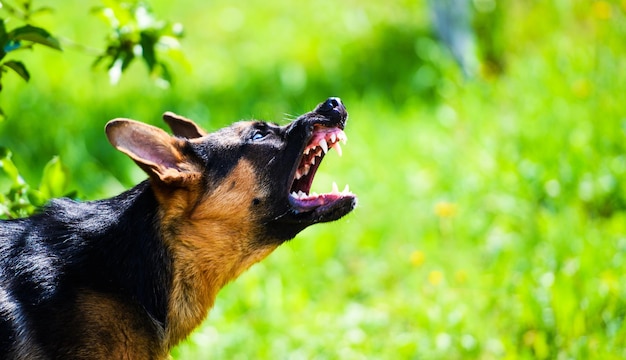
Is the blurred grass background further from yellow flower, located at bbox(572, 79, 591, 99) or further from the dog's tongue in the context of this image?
the dog's tongue

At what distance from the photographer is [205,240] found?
3934 mm

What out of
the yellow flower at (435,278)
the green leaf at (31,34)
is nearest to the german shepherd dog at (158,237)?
the green leaf at (31,34)

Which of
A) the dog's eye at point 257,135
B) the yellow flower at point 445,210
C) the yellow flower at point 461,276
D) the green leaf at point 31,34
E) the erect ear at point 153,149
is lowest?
the erect ear at point 153,149

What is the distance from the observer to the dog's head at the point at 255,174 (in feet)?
12.9

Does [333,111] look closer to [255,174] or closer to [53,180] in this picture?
[255,174]

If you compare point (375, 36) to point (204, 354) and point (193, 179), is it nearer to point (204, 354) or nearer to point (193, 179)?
point (204, 354)

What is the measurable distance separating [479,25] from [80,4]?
4.39 meters

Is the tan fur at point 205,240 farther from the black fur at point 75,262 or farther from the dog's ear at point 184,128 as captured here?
the dog's ear at point 184,128

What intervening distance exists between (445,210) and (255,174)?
2.25m

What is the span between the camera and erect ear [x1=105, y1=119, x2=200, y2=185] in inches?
145

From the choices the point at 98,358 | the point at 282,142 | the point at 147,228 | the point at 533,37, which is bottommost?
the point at 98,358

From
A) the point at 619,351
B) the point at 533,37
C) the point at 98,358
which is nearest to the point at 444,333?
the point at 619,351

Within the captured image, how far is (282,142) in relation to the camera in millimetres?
4168

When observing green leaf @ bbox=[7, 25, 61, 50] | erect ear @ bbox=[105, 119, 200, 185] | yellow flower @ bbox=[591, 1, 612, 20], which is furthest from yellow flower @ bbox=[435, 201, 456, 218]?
green leaf @ bbox=[7, 25, 61, 50]
